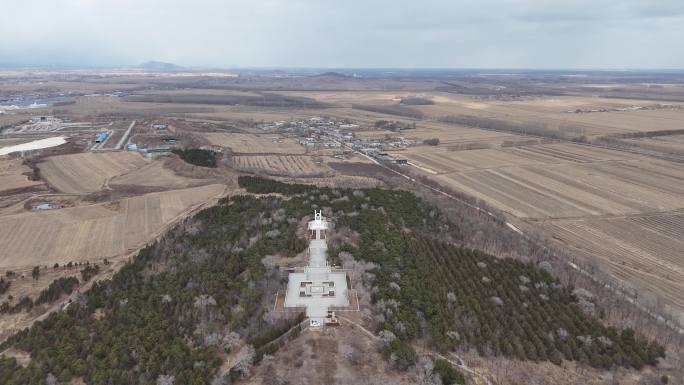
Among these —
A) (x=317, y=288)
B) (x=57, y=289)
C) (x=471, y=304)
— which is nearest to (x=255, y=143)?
(x=57, y=289)

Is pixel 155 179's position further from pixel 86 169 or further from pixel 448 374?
pixel 448 374

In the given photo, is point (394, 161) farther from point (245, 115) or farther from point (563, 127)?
point (245, 115)

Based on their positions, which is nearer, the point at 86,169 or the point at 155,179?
the point at 155,179

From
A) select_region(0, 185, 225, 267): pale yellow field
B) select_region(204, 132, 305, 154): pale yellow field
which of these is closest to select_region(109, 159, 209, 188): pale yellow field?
select_region(0, 185, 225, 267): pale yellow field

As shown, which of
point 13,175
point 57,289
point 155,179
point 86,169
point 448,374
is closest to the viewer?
point 448,374

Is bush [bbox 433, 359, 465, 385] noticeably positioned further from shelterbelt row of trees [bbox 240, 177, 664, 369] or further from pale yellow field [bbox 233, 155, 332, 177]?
pale yellow field [bbox 233, 155, 332, 177]
